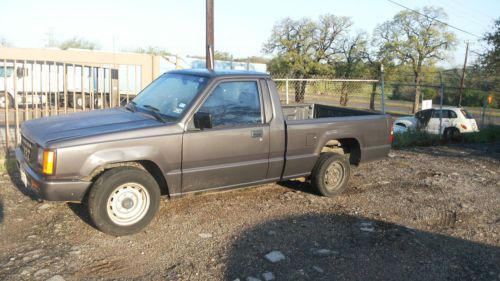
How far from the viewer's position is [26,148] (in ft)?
15.9

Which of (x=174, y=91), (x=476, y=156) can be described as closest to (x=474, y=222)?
(x=174, y=91)

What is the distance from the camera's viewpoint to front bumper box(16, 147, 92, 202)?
421cm

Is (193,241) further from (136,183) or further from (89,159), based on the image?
(89,159)

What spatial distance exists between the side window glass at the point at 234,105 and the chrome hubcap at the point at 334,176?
148cm

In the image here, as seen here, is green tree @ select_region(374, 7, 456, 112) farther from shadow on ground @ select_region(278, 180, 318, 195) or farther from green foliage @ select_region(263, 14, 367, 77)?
shadow on ground @ select_region(278, 180, 318, 195)

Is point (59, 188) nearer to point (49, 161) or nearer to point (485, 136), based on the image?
point (49, 161)

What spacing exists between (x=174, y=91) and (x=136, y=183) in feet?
4.42

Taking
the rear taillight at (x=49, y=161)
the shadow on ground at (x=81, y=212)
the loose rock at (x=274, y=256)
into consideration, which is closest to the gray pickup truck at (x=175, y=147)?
the rear taillight at (x=49, y=161)

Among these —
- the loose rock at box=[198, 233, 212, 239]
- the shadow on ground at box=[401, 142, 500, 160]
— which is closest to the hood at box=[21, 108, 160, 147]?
the loose rock at box=[198, 233, 212, 239]

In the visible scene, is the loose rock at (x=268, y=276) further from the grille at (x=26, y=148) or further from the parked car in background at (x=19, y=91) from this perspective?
the parked car in background at (x=19, y=91)

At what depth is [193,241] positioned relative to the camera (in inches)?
178

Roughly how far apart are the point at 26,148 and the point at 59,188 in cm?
94

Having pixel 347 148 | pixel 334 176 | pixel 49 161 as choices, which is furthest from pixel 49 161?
pixel 347 148

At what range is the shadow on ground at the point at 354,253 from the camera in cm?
397
